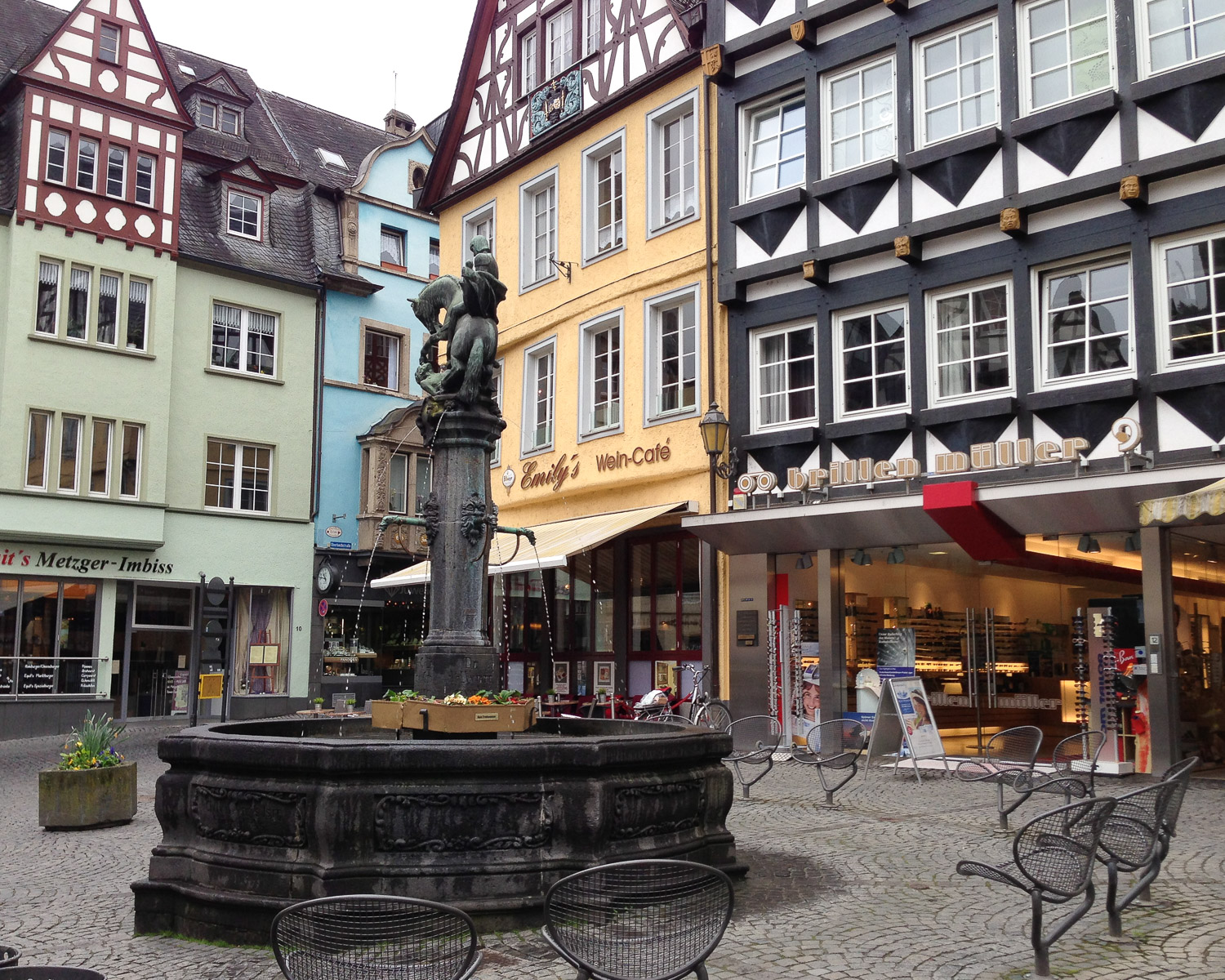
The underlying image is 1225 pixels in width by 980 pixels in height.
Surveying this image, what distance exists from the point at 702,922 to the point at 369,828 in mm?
2624

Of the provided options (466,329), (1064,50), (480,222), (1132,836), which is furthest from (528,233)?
(1132,836)

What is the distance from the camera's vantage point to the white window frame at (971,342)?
47.2 ft

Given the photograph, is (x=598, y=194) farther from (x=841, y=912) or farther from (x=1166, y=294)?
(x=841, y=912)

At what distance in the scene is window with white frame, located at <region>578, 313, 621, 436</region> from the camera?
19953 mm

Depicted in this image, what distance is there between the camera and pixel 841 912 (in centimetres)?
710

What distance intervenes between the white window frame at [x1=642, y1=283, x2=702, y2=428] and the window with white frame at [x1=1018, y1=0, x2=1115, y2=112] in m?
5.64

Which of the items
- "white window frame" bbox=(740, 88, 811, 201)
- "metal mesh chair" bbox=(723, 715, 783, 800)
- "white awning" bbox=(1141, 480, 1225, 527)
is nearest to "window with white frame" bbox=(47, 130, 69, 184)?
"white window frame" bbox=(740, 88, 811, 201)

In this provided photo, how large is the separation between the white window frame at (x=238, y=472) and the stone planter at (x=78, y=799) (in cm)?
1669

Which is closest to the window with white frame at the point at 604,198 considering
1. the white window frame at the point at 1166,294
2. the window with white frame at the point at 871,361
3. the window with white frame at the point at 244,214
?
the window with white frame at the point at 871,361

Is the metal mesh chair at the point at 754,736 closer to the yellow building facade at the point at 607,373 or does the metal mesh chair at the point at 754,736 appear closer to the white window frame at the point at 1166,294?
the yellow building facade at the point at 607,373

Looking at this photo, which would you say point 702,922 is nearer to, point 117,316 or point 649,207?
point 649,207

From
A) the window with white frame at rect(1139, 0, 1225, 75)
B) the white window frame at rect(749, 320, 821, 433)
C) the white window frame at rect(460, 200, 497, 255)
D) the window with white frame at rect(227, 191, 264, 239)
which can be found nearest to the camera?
the window with white frame at rect(1139, 0, 1225, 75)

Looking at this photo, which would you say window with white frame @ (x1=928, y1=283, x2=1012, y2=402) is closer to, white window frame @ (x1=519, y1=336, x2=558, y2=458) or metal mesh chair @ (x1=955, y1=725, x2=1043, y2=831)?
metal mesh chair @ (x1=955, y1=725, x2=1043, y2=831)

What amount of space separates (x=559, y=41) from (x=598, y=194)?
122 inches
